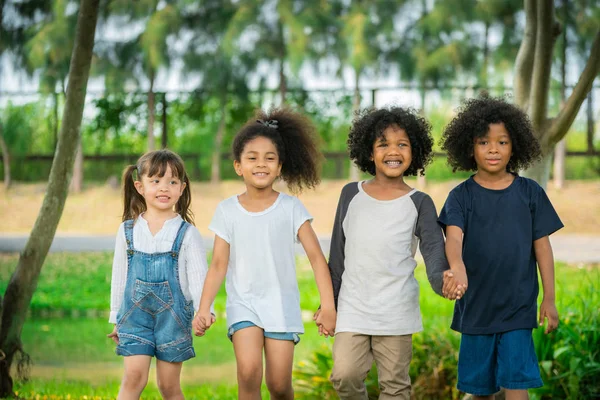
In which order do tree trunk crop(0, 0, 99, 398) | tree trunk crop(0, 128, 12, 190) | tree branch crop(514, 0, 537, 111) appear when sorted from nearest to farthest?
tree trunk crop(0, 0, 99, 398)
tree branch crop(514, 0, 537, 111)
tree trunk crop(0, 128, 12, 190)

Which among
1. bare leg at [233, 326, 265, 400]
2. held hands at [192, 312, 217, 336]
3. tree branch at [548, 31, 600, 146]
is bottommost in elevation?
bare leg at [233, 326, 265, 400]

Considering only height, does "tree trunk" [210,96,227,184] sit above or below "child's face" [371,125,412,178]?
above

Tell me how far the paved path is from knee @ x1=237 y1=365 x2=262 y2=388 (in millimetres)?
8962

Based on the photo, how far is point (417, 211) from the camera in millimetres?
3049

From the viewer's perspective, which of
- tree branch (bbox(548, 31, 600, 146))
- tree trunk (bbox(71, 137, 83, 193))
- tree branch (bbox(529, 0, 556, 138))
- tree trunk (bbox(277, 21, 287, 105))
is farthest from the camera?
tree trunk (bbox(71, 137, 83, 193))

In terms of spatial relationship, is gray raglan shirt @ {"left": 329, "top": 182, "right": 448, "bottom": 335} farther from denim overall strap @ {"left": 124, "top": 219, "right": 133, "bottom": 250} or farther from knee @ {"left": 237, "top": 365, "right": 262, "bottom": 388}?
denim overall strap @ {"left": 124, "top": 219, "right": 133, "bottom": 250}

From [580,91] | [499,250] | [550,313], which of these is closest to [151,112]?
[580,91]

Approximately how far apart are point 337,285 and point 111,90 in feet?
40.0

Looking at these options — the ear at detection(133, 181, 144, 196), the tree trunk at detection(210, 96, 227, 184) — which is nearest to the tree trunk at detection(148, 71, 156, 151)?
the tree trunk at detection(210, 96, 227, 184)

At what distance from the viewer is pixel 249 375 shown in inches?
117

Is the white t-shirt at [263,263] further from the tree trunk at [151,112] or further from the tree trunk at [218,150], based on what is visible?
the tree trunk at [218,150]

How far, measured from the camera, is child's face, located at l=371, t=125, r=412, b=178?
3.09 meters

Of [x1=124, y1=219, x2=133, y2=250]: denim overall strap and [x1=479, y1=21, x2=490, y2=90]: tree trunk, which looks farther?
[x1=479, y1=21, x2=490, y2=90]: tree trunk

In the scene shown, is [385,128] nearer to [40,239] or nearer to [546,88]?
[546,88]
